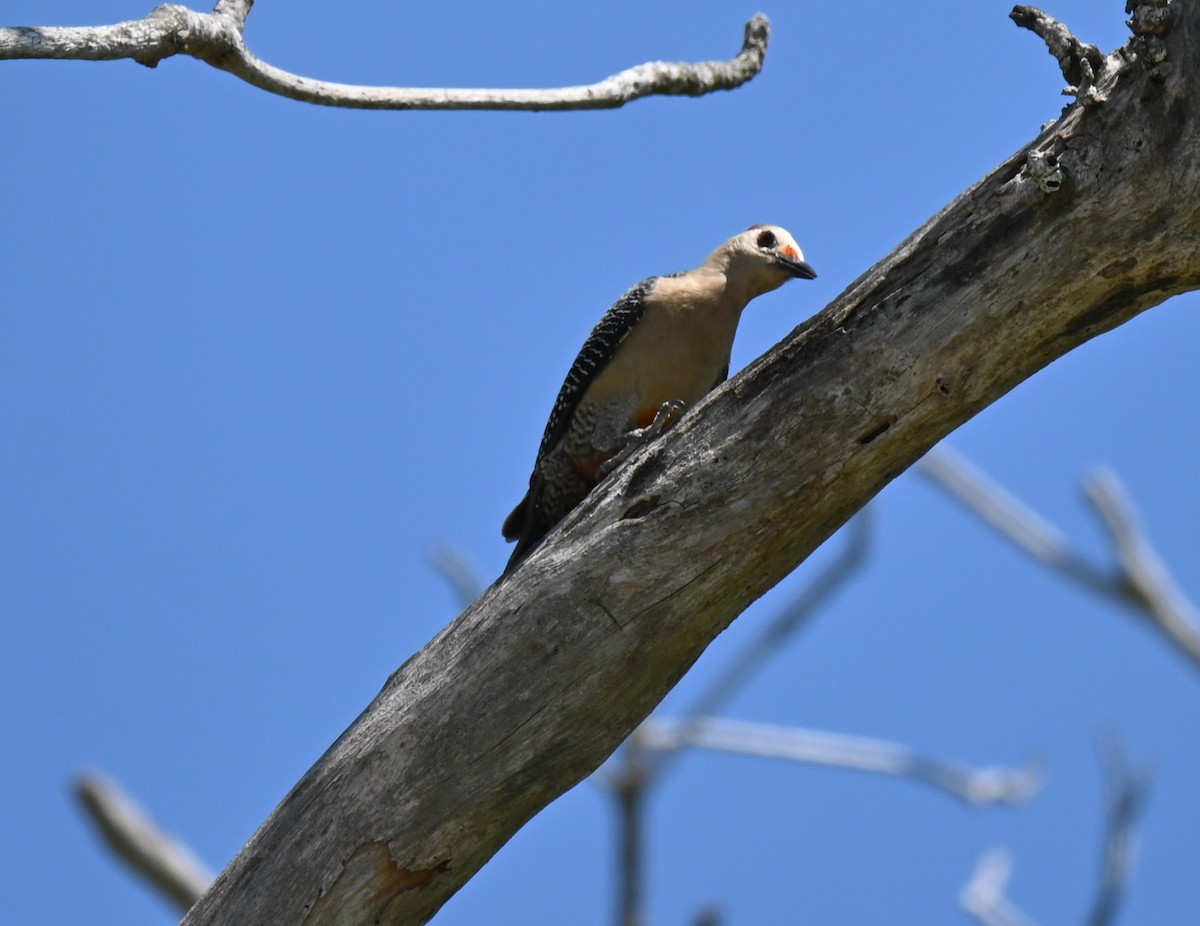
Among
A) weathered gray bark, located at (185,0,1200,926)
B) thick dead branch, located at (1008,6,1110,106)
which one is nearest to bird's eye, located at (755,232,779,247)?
weathered gray bark, located at (185,0,1200,926)

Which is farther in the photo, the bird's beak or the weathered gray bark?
the bird's beak

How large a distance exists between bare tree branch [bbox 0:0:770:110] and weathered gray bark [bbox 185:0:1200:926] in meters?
1.84

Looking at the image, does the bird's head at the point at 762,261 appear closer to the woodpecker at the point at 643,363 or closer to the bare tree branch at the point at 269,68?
the woodpecker at the point at 643,363

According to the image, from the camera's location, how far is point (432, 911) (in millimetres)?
4980

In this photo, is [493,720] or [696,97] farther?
[696,97]

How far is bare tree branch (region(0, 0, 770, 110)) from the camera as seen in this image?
4887 mm

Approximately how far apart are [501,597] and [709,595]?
804 mm

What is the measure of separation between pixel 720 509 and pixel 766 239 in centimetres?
367

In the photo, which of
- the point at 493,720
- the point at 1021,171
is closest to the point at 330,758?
the point at 493,720

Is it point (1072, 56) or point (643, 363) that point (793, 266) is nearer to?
point (643, 363)

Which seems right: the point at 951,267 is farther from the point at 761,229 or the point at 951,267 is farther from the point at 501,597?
the point at 761,229

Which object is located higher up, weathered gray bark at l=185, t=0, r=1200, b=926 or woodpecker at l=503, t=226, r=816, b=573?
woodpecker at l=503, t=226, r=816, b=573

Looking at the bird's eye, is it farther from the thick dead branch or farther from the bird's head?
the thick dead branch

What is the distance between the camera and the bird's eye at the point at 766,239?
819 cm
